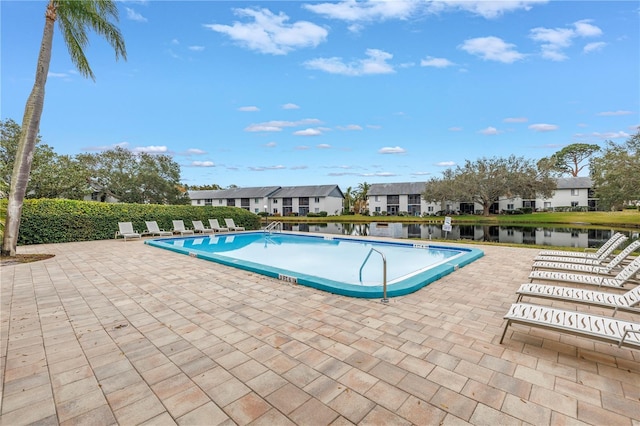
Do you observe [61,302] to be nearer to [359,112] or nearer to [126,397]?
[126,397]

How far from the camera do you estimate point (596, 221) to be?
96.3 feet

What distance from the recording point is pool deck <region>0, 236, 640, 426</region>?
2125 millimetres

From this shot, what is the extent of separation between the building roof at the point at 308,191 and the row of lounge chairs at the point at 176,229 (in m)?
31.5

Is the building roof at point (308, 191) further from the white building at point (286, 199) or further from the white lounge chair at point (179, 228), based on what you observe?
the white lounge chair at point (179, 228)

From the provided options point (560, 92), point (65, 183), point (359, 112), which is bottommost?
point (65, 183)

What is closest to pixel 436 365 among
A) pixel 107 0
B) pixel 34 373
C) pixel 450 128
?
pixel 34 373

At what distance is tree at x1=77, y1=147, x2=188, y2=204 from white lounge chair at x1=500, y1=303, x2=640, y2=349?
31284mm

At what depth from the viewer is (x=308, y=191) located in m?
50.7

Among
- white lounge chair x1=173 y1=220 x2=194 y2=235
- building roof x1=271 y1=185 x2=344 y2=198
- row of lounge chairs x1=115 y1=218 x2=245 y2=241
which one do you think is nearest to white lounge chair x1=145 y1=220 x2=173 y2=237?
row of lounge chairs x1=115 y1=218 x2=245 y2=241

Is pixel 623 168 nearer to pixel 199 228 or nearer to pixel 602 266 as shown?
pixel 602 266

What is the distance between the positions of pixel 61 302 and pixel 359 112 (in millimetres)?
25694

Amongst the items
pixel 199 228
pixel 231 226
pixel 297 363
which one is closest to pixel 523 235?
pixel 231 226

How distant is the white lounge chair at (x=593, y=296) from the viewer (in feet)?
11.1

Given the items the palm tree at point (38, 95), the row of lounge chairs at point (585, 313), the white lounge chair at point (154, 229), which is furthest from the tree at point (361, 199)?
the row of lounge chairs at point (585, 313)
